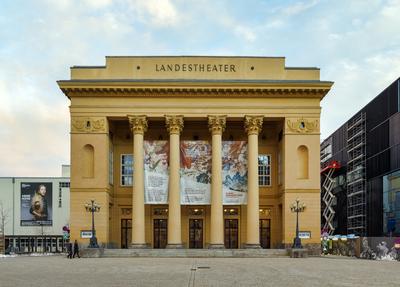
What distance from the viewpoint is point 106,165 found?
5116 centimetres

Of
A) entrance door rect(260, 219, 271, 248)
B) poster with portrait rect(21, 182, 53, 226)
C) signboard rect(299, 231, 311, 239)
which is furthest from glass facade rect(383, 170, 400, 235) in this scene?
poster with portrait rect(21, 182, 53, 226)

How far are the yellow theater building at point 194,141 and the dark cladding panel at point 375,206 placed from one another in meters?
23.2

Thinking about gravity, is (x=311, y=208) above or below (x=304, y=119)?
below

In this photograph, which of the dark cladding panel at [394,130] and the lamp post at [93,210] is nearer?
the lamp post at [93,210]

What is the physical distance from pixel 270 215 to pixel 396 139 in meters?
19.4

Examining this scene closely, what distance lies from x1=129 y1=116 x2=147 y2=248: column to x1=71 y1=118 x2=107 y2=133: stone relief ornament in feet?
7.82

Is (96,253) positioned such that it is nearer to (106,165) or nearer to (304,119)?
(106,165)

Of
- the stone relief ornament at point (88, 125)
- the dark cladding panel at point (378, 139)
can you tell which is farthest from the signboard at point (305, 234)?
the dark cladding panel at point (378, 139)

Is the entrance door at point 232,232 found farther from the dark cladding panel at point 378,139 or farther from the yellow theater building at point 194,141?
the dark cladding panel at point 378,139

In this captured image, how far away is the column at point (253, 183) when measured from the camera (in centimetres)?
5056

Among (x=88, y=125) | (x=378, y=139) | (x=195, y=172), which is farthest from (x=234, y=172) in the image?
(x=378, y=139)

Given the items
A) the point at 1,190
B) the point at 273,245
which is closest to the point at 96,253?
the point at 273,245

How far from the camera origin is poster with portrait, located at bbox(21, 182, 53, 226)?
96.9 m

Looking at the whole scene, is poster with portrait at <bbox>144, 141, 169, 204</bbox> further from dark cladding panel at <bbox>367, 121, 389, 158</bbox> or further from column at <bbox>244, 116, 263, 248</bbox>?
dark cladding panel at <bbox>367, 121, 389, 158</bbox>
